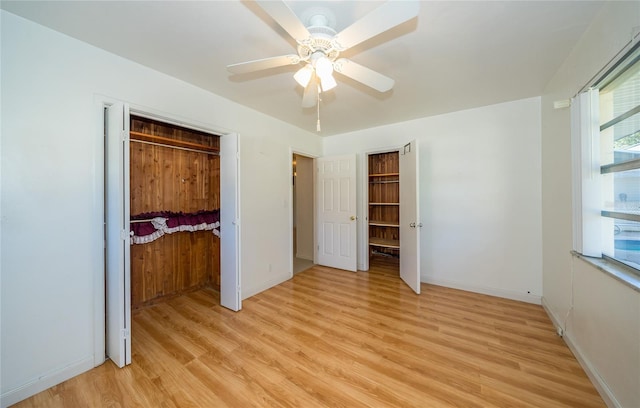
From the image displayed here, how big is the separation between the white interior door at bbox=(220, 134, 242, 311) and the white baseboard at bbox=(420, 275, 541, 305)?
2746 mm

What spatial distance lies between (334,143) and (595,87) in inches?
129

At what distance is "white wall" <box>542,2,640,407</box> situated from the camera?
51.3 inches

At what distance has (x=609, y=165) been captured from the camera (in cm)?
164

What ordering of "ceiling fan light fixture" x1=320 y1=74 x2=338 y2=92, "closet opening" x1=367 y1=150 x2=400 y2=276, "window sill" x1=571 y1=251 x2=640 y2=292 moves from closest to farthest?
1. "window sill" x1=571 y1=251 x2=640 y2=292
2. "ceiling fan light fixture" x1=320 y1=74 x2=338 y2=92
3. "closet opening" x1=367 y1=150 x2=400 y2=276

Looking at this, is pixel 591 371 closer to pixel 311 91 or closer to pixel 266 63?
pixel 311 91

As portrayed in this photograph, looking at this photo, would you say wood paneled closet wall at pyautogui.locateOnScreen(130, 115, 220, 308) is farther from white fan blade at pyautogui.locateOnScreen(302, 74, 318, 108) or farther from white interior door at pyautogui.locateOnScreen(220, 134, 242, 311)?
white fan blade at pyautogui.locateOnScreen(302, 74, 318, 108)

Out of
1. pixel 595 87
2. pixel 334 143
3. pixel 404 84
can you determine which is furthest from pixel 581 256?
pixel 334 143

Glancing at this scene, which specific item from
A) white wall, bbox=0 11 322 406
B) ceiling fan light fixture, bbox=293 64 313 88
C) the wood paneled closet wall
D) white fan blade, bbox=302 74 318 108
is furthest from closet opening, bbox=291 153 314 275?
ceiling fan light fixture, bbox=293 64 313 88

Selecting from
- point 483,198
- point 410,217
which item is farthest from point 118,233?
point 483,198

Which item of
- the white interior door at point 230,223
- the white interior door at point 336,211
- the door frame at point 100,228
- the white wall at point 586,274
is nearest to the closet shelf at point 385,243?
the white interior door at point 336,211

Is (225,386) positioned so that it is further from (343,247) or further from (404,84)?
(404,84)

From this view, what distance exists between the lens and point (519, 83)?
2.44 meters

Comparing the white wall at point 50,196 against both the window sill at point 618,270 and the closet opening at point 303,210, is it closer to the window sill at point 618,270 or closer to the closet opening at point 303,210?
the closet opening at point 303,210

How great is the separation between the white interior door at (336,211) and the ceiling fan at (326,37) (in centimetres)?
236
